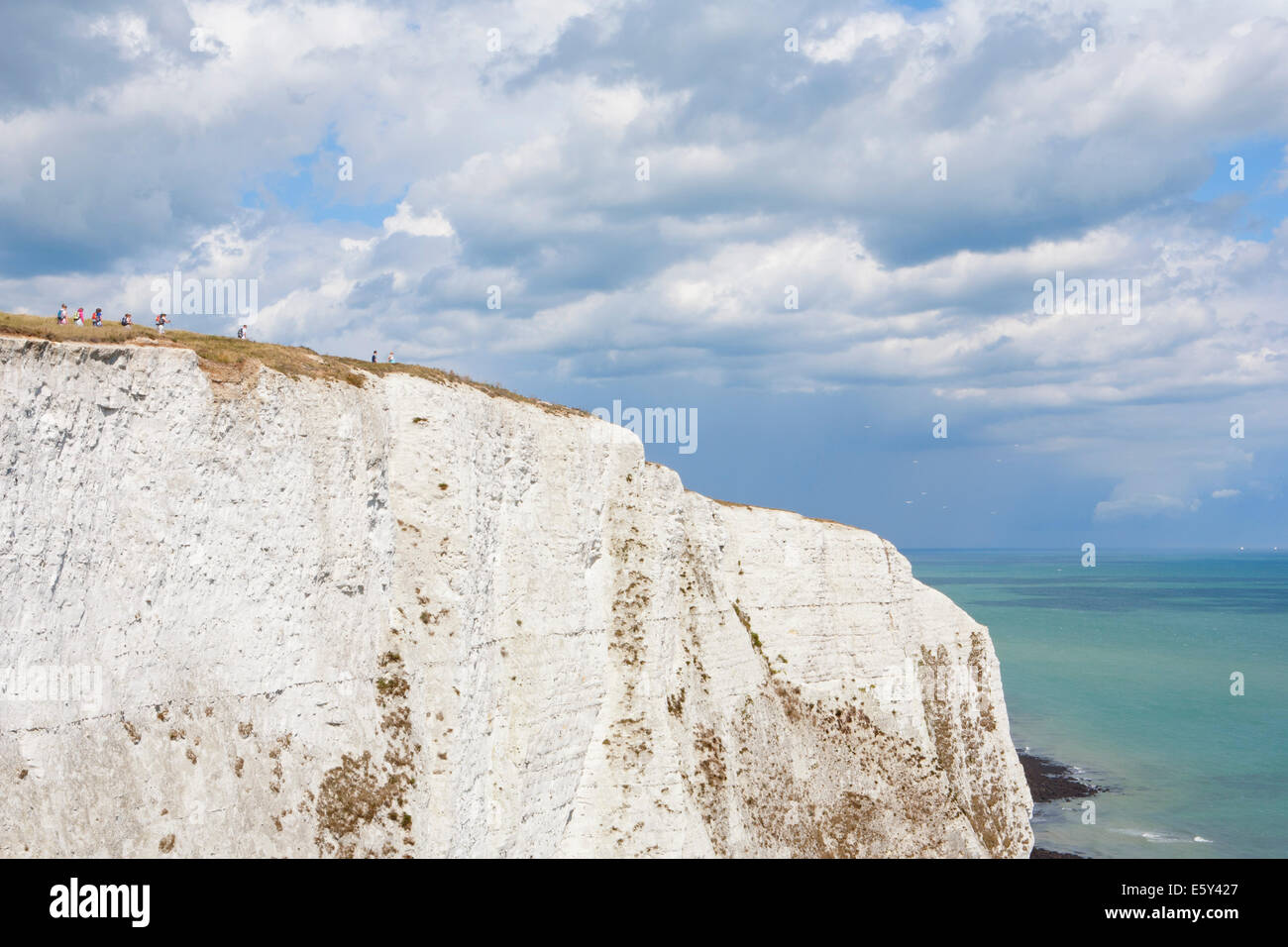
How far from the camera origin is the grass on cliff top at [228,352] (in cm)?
2342

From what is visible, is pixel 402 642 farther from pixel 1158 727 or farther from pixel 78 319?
pixel 1158 727

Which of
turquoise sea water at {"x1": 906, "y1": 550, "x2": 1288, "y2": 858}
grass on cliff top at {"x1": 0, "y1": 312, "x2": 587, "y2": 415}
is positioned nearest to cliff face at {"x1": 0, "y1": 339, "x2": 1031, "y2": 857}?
grass on cliff top at {"x1": 0, "y1": 312, "x2": 587, "y2": 415}

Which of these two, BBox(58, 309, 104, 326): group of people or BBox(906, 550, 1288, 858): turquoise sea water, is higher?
BBox(58, 309, 104, 326): group of people

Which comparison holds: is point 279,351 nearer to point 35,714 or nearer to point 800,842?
point 35,714

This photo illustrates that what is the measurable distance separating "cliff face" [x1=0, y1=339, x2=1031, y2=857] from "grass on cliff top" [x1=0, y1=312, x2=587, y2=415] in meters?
0.72

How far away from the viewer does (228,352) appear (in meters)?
26.3

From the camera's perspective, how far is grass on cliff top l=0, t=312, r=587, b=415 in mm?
23422

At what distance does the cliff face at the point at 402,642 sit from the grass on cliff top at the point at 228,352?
72cm

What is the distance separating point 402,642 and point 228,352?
962 cm

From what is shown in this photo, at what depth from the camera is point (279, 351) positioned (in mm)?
29109

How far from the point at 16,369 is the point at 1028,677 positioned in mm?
112046

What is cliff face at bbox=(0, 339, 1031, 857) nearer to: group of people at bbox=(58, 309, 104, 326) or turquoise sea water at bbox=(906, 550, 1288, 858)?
group of people at bbox=(58, 309, 104, 326)

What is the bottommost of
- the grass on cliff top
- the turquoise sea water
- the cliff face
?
the turquoise sea water

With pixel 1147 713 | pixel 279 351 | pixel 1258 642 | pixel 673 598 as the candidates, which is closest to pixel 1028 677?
pixel 1147 713
